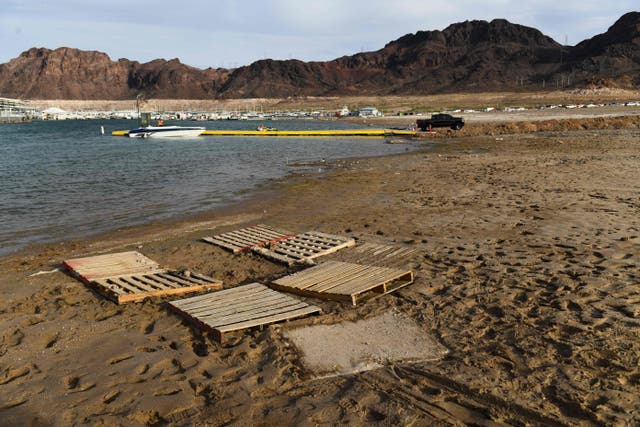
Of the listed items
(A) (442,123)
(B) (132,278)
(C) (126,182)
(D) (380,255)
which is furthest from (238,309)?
(A) (442,123)

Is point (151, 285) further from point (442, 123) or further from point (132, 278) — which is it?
point (442, 123)

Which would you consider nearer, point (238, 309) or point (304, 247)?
point (238, 309)

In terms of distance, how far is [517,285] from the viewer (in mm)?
6719

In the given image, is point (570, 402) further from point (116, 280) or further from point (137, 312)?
point (116, 280)

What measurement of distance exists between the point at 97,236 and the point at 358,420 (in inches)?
366

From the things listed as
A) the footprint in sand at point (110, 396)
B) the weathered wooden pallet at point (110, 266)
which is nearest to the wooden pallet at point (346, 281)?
the weathered wooden pallet at point (110, 266)

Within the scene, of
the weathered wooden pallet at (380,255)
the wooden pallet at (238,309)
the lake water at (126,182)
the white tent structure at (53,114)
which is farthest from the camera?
the white tent structure at (53,114)

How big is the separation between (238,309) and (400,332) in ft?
6.71

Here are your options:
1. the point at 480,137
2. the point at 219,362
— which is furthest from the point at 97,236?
the point at 480,137

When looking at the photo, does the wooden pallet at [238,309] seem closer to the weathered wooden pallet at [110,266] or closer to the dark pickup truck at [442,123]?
the weathered wooden pallet at [110,266]

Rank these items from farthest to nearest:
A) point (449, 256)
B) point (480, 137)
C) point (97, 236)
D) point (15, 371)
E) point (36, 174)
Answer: point (480, 137) < point (36, 174) < point (97, 236) < point (449, 256) < point (15, 371)

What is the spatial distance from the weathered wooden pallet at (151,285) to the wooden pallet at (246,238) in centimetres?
171

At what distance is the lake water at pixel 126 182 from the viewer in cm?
1305

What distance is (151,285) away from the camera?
738cm
